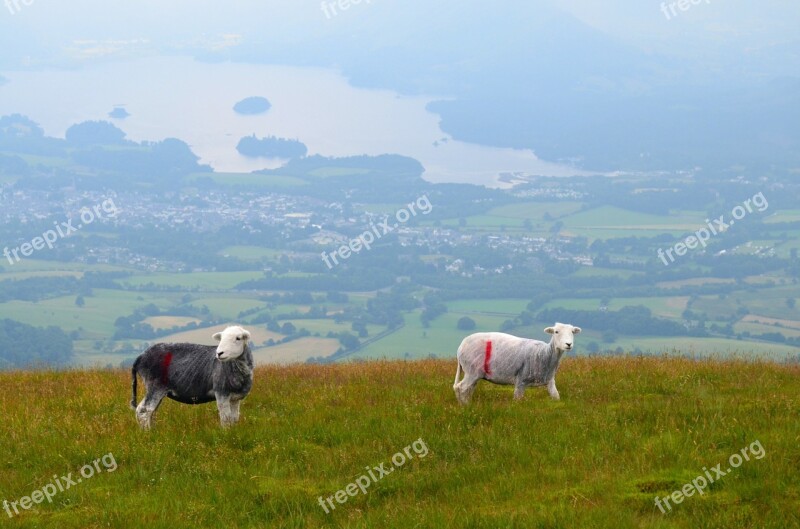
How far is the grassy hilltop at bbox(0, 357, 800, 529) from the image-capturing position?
1094 centimetres

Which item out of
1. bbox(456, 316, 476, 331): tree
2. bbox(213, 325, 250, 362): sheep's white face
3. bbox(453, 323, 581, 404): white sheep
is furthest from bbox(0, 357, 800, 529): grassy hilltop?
bbox(456, 316, 476, 331): tree

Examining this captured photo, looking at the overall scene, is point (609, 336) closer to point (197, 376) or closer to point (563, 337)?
point (563, 337)

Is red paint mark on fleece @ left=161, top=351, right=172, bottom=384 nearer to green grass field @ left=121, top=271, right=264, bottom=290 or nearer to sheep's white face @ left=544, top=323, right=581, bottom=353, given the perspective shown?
sheep's white face @ left=544, top=323, right=581, bottom=353

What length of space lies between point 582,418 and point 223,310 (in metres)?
122

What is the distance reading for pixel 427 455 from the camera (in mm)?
12992

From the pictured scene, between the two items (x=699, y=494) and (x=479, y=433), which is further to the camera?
(x=479, y=433)

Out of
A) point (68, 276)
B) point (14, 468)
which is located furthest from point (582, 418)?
point (68, 276)

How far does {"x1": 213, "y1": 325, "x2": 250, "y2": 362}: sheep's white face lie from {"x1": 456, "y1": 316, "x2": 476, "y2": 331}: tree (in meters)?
103

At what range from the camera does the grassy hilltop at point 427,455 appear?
1094 cm

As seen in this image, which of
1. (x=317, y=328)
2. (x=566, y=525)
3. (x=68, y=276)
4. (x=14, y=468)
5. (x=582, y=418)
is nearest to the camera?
(x=566, y=525)

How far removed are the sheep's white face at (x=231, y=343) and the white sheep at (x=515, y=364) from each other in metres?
3.77

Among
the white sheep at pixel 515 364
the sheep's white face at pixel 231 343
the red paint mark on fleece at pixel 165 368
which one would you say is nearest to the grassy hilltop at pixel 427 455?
the white sheep at pixel 515 364

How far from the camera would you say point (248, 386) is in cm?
1473

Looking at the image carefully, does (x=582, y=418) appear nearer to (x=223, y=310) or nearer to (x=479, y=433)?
(x=479, y=433)
